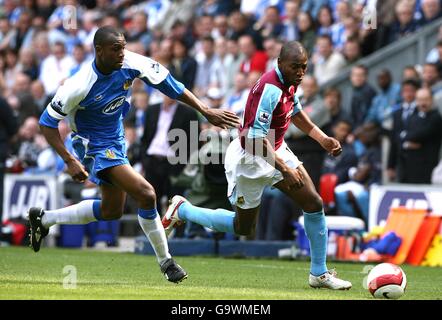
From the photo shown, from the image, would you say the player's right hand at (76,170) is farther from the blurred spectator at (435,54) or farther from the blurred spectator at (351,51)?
the blurred spectator at (351,51)

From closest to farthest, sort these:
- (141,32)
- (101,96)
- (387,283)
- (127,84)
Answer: (387,283), (101,96), (127,84), (141,32)

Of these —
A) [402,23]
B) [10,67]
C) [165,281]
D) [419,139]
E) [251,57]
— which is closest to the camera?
[165,281]

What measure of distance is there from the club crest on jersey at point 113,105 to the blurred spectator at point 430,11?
28.7ft

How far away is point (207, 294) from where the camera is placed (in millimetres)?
9758

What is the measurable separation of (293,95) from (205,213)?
174 centimetres

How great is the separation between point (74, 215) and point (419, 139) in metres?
6.47

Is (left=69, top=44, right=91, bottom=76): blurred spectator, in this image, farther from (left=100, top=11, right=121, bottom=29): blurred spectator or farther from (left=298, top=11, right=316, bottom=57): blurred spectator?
(left=298, top=11, right=316, bottom=57): blurred spectator

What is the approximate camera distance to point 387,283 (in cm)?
977

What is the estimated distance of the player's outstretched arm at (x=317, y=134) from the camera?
36.2 feet

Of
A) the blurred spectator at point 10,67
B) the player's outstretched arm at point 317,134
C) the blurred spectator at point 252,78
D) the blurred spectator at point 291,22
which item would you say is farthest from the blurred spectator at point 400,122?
the blurred spectator at point 10,67

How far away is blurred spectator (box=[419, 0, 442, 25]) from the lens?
60.7ft

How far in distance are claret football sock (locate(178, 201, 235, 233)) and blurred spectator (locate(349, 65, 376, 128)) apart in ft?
21.1

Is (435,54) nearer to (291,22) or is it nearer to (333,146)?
(291,22)

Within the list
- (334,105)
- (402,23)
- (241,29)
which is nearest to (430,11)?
(402,23)
